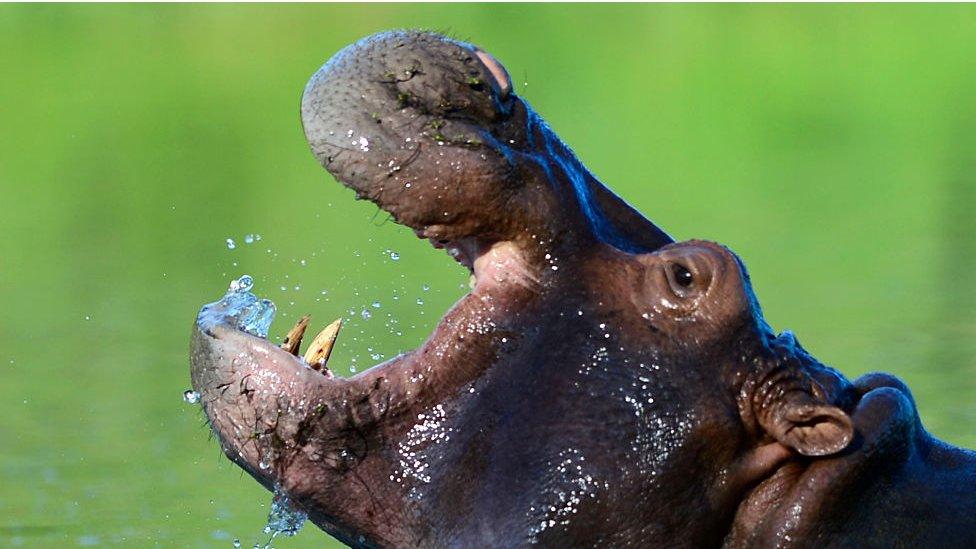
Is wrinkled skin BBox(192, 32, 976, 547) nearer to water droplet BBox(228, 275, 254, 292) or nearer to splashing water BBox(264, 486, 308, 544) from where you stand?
splashing water BBox(264, 486, 308, 544)

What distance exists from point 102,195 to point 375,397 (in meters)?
13.8

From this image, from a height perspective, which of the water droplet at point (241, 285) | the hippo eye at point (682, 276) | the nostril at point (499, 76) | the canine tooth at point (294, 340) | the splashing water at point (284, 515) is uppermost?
Result: the nostril at point (499, 76)

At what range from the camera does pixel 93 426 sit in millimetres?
8953

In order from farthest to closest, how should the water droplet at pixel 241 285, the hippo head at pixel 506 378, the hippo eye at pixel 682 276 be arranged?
the water droplet at pixel 241 285 → the hippo eye at pixel 682 276 → the hippo head at pixel 506 378

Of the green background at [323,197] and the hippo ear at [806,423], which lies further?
the green background at [323,197]

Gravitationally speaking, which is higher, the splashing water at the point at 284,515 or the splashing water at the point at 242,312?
the splashing water at the point at 242,312

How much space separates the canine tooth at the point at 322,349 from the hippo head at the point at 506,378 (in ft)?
0.08

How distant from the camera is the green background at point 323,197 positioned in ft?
→ 28.8

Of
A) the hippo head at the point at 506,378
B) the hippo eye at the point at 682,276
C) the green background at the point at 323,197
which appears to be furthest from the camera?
the green background at the point at 323,197

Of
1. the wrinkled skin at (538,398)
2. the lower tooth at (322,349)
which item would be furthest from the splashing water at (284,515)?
the lower tooth at (322,349)

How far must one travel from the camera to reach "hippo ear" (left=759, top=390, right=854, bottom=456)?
3629 millimetres

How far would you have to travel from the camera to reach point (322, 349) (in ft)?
12.8

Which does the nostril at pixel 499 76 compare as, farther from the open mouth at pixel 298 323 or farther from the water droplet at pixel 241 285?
the water droplet at pixel 241 285

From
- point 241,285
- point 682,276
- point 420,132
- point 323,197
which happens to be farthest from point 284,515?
point 323,197
